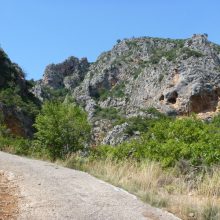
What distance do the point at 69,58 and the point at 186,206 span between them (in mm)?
92586

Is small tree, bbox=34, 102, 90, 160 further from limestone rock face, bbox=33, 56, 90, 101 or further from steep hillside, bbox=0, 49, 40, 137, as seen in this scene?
limestone rock face, bbox=33, 56, 90, 101

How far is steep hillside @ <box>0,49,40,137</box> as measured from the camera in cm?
3120

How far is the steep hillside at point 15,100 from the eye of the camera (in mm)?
31203

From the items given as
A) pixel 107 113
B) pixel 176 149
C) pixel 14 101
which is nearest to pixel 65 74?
pixel 107 113

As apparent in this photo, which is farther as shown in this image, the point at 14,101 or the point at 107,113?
the point at 107,113

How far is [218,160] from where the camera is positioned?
9.31 meters

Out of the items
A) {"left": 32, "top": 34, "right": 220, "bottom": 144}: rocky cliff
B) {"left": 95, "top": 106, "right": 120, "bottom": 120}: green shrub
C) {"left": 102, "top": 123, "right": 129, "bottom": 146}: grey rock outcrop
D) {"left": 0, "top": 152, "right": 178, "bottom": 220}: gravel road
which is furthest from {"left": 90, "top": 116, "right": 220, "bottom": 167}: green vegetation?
{"left": 95, "top": 106, "right": 120, "bottom": 120}: green shrub

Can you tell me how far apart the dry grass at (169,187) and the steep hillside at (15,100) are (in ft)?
54.5

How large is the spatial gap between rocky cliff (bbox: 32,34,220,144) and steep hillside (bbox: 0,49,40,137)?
9865 mm

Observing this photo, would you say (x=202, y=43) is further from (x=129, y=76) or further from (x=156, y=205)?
(x=156, y=205)

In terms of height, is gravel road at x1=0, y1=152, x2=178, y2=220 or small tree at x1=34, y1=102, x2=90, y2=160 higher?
small tree at x1=34, y1=102, x2=90, y2=160

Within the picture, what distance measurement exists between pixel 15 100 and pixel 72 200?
31529 mm

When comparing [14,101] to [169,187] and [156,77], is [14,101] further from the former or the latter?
[156,77]

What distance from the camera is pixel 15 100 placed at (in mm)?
36000
